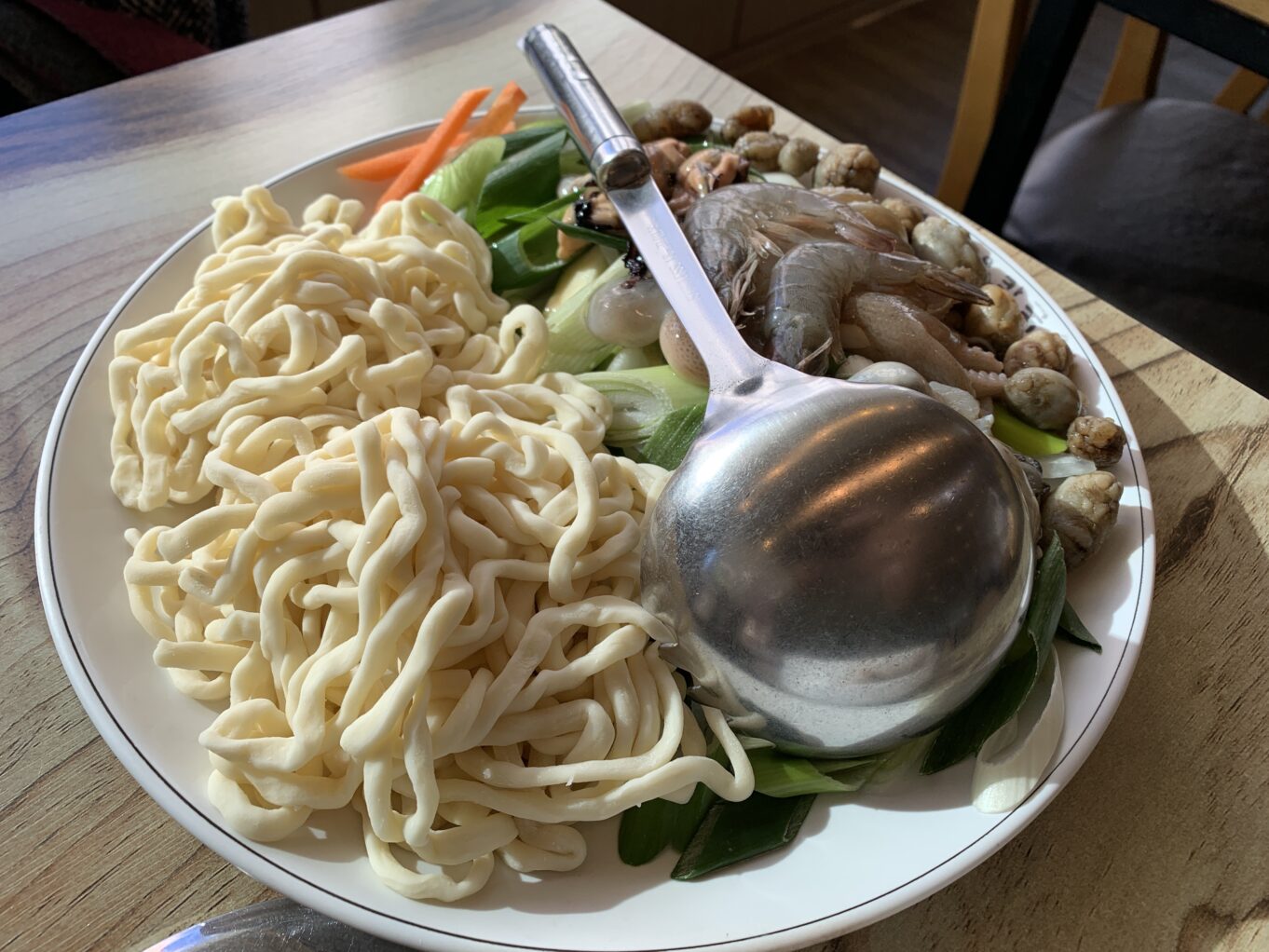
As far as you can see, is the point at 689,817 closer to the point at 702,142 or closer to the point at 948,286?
the point at 948,286

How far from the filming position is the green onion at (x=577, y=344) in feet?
4.64

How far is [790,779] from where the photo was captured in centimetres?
97

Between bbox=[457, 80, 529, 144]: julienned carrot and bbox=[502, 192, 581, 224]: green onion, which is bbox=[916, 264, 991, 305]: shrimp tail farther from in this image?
bbox=[457, 80, 529, 144]: julienned carrot

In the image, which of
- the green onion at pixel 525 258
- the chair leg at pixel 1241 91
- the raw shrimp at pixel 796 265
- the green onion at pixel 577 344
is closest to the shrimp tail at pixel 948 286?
the raw shrimp at pixel 796 265

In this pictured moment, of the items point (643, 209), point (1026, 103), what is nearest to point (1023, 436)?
point (643, 209)

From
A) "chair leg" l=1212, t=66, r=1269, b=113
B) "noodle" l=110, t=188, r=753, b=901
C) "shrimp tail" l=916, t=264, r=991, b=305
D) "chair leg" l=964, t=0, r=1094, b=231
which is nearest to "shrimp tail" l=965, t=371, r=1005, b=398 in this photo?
"shrimp tail" l=916, t=264, r=991, b=305

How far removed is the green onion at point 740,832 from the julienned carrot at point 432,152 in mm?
1146

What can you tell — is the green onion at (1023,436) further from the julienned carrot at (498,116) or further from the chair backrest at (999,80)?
the chair backrest at (999,80)

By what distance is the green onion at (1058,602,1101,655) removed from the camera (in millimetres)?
1027

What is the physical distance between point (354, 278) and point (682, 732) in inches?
31.2

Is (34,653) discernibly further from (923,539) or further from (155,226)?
(923,539)

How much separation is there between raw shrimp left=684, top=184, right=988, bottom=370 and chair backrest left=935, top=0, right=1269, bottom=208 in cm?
115

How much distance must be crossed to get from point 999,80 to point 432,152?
1446mm

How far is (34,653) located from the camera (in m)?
1.12
